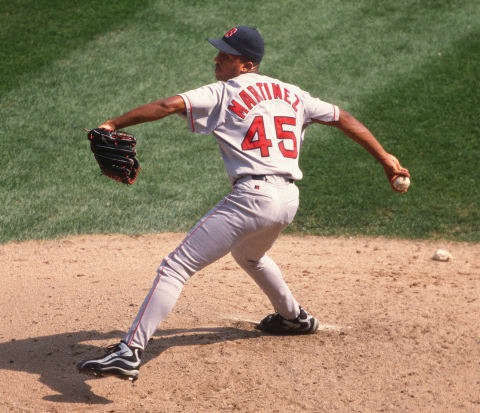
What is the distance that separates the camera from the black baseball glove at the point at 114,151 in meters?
3.73

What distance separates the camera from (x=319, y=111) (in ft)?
13.0

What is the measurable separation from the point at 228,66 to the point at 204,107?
1.33ft

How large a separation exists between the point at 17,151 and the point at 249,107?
5.29 m

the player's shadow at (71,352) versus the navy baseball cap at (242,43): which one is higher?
the navy baseball cap at (242,43)

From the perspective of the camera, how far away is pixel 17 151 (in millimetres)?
8281

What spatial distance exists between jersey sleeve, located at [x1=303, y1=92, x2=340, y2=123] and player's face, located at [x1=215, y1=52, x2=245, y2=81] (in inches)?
16.0

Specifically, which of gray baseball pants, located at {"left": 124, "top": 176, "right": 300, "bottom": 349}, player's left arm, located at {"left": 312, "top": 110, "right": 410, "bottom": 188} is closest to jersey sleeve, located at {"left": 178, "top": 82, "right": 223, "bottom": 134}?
gray baseball pants, located at {"left": 124, "top": 176, "right": 300, "bottom": 349}

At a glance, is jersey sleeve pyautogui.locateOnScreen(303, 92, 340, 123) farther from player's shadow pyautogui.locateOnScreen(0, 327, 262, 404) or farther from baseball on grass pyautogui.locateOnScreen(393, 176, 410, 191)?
player's shadow pyautogui.locateOnScreen(0, 327, 262, 404)

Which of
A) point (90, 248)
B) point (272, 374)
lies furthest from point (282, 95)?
point (90, 248)

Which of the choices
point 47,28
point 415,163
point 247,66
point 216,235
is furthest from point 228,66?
point 47,28

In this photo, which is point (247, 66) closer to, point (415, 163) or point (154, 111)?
point (154, 111)

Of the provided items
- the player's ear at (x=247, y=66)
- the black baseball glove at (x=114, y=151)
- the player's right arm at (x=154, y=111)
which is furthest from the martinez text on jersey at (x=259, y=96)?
the black baseball glove at (x=114, y=151)

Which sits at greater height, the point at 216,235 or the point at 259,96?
the point at 259,96

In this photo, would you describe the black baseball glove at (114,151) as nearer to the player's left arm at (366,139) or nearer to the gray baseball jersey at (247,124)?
the gray baseball jersey at (247,124)
